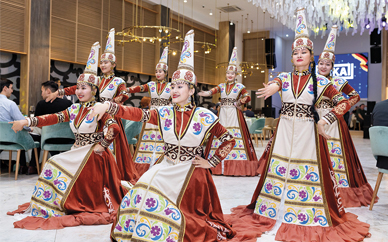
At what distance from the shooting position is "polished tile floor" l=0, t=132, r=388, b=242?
8.83ft

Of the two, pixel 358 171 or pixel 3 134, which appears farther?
pixel 3 134

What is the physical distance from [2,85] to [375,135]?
5153 mm

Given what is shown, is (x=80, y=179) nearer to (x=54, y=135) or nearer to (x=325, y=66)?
(x=54, y=135)

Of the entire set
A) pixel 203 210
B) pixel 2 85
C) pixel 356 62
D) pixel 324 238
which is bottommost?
pixel 324 238

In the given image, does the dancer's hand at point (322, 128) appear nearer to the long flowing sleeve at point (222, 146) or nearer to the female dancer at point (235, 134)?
the long flowing sleeve at point (222, 146)

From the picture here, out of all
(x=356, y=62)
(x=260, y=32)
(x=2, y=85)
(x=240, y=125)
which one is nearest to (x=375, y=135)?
(x=240, y=125)

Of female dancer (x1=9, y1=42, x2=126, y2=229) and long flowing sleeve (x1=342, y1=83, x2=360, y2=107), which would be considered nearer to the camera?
female dancer (x1=9, y1=42, x2=126, y2=229)

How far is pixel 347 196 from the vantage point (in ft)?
13.0

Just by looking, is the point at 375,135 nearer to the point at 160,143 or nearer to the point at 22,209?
the point at 160,143

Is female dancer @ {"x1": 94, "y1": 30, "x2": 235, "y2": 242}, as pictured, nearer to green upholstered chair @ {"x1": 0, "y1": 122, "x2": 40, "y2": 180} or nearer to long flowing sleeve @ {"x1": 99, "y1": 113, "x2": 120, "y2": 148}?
long flowing sleeve @ {"x1": 99, "y1": 113, "x2": 120, "y2": 148}

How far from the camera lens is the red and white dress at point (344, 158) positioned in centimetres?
402

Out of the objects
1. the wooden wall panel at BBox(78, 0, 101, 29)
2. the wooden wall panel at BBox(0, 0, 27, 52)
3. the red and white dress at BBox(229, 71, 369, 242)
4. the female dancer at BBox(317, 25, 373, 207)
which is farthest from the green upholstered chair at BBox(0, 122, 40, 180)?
the wooden wall panel at BBox(78, 0, 101, 29)

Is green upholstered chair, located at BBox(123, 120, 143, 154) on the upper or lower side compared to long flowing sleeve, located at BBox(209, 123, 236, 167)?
upper

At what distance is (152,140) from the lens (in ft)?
17.4
